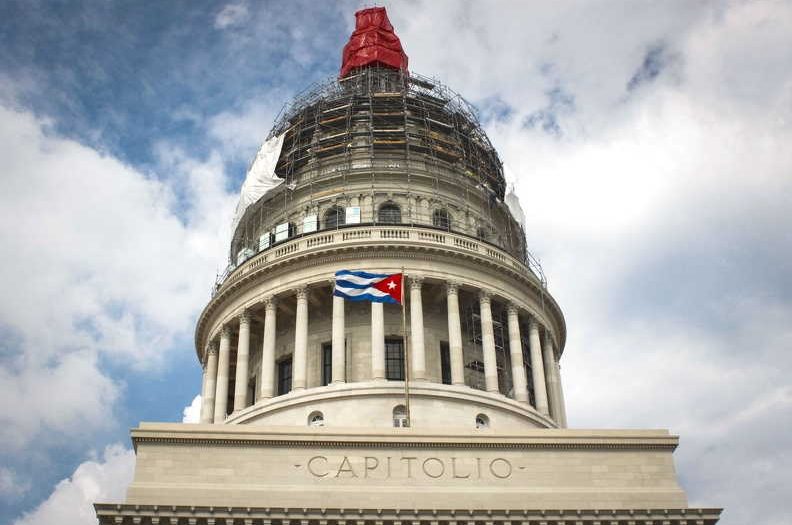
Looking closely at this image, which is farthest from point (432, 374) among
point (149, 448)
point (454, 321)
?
point (149, 448)

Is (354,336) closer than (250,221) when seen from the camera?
Yes

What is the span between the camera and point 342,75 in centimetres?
7131

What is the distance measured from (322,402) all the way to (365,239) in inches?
380

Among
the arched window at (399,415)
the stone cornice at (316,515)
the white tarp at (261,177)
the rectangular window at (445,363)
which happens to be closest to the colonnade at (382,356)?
the rectangular window at (445,363)

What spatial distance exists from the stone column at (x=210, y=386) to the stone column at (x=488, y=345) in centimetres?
1593

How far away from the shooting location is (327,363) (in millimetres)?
52344

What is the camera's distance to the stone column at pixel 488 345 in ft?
166

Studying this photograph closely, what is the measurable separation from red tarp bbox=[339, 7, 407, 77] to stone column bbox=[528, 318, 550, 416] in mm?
24839

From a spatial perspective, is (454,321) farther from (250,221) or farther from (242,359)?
(250,221)

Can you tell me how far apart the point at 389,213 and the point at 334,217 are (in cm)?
328

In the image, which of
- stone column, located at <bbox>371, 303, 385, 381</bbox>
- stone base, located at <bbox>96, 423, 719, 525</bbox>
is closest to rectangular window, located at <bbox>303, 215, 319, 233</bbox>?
stone column, located at <bbox>371, 303, 385, 381</bbox>

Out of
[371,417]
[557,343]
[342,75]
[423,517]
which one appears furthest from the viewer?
[342,75]

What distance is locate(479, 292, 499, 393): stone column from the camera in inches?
1994

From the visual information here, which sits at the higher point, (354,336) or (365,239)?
(365,239)
